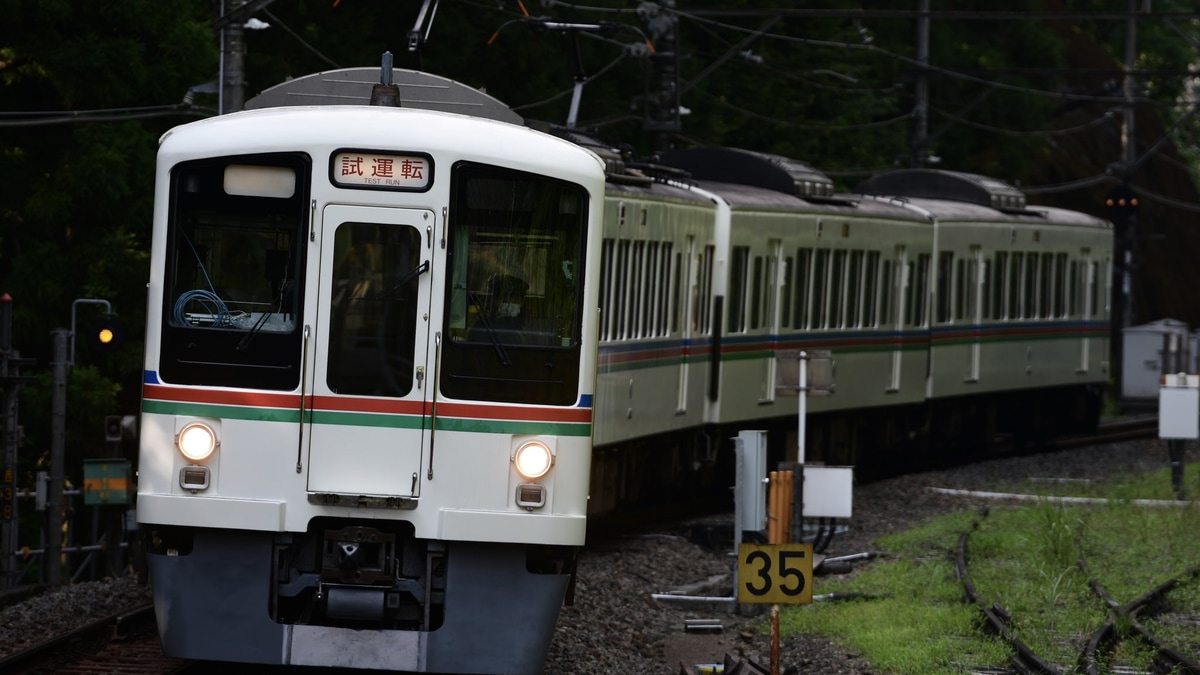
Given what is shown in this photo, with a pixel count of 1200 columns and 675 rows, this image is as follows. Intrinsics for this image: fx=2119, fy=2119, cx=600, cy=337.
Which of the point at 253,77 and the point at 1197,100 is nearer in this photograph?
the point at 253,77

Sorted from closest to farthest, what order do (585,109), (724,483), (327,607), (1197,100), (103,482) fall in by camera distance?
(327,607)
(103,482)
(724,483)
(585,109)
(1197,100)

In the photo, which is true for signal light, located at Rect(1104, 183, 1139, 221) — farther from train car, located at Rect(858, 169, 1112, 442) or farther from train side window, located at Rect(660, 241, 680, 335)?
train side window, located at Rect(660, 241, 680, 335)

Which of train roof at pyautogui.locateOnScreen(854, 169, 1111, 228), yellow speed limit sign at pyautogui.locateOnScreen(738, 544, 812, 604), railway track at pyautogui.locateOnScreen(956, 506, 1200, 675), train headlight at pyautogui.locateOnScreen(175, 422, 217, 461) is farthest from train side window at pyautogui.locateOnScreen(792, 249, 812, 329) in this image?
train headlight at pyautogui.locateOnScreen(175, 422, 217, 461)

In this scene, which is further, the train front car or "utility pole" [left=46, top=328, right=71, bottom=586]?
"utility pole" [left=46, top=328, right=71, bottom=586]

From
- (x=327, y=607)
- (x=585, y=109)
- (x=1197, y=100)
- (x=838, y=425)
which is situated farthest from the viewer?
(x=1197, y=100)

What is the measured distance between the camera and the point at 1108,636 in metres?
11.6

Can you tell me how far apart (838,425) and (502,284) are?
42.8ft

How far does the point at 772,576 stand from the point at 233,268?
2761 millimetres

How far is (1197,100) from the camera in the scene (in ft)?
199

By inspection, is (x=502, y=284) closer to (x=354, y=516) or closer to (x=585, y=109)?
(x=354, y=516)

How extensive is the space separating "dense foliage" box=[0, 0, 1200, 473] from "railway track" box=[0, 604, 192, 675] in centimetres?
389

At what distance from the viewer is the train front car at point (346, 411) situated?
8852mm

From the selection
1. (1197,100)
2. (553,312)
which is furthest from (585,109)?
(1197,100)

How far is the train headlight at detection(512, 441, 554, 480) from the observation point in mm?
8938
